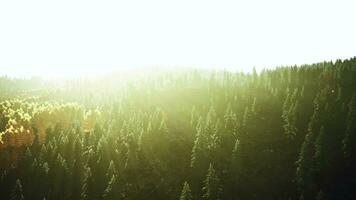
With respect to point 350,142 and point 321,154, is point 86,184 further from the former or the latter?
point 350,142

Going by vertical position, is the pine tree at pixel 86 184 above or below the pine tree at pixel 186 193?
below

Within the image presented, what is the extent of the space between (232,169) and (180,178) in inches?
510

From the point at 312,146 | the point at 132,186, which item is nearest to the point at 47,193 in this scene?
the point at 132,186

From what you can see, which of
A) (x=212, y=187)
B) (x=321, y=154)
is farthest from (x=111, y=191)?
(x=321, y=154)

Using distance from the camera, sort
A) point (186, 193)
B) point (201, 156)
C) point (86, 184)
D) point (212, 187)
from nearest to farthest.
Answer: point (186, 193)
point (212, 187)
point (86, 184)
point (201, 156)

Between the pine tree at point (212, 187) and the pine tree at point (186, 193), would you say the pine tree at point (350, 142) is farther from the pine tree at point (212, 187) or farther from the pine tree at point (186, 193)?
the pine tree at point (186, 193)

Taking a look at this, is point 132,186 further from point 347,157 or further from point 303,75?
point 303,75

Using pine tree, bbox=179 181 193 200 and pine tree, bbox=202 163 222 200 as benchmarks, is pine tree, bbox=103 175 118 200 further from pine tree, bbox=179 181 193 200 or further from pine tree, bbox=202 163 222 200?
pine tree, bbox=202 163 222 200

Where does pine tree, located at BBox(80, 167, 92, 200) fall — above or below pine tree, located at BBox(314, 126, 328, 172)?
below

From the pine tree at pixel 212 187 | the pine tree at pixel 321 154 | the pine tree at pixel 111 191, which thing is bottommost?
the pine tree at pixel 111 191

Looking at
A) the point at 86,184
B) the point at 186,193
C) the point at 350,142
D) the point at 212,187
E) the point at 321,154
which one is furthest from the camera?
the point at 350,142

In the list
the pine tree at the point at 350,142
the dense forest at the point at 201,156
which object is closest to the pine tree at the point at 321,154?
the dense forest at the point at 201,156

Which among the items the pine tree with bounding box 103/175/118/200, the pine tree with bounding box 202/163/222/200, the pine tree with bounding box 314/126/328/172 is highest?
the pine tree with bounding box 314/126/328/172

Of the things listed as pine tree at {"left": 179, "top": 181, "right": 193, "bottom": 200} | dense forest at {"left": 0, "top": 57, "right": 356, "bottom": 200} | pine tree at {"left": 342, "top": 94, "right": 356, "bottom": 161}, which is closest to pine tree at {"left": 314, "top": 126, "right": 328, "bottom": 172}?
dense forest at {"left": 0, "top": 57, "right": 356, "bottom": 200}
